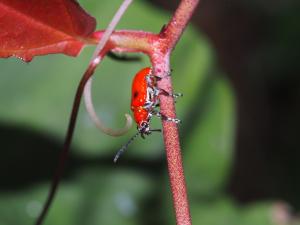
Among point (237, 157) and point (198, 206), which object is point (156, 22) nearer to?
point (198, 206)

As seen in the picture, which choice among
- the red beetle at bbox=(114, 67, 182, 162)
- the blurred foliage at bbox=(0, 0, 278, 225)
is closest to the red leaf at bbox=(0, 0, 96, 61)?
the red beetle at bbox=(114, 67, 182, 162)

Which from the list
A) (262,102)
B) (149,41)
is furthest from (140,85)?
(262,102)

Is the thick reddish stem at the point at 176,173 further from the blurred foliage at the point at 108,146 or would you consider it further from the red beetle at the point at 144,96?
the blurred foliage at the point at 108,146

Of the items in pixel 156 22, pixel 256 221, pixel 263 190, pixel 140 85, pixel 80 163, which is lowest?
pixel 263 190

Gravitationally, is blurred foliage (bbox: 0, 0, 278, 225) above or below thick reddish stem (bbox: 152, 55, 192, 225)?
below

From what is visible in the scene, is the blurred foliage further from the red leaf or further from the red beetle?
the red leaf

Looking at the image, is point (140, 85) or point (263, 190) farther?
Answer: point (263, 190)
